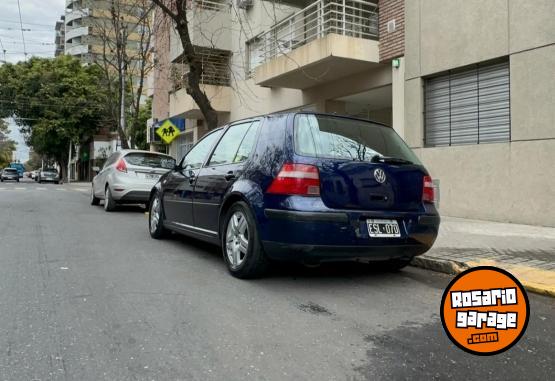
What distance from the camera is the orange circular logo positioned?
2.12m

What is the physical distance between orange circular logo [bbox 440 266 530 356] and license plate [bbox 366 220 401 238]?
243 cm

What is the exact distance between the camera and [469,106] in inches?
408

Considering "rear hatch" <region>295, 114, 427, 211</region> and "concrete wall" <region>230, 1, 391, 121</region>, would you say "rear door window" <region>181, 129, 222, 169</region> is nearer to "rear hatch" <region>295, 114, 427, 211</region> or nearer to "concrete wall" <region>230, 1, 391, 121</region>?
"rear hatch" <region>295, 114, 427, 211</region>

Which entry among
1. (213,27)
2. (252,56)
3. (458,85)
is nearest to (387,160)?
(458,85)

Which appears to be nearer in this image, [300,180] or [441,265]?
[300,180]

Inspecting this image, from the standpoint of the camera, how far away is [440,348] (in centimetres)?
337

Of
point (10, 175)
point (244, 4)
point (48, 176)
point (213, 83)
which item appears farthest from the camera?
point (10, 175)

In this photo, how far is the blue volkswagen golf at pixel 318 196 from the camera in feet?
14.8

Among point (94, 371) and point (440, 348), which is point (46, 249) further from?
point (440, 348)

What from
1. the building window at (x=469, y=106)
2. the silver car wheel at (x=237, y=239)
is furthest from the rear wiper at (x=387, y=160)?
the building window at (x=469, y=106)

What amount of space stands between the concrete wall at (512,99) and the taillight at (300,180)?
5985 millimetres

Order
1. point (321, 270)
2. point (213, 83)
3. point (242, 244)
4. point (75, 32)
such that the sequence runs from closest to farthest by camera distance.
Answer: point (242, 244)
point (321, 270)
point (213, 83)
point (75, 32)

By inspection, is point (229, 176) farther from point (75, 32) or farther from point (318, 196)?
point (75, 32)

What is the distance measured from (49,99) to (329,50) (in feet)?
118
